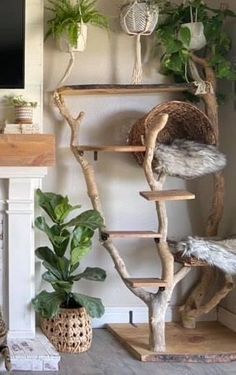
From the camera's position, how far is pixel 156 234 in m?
2.90

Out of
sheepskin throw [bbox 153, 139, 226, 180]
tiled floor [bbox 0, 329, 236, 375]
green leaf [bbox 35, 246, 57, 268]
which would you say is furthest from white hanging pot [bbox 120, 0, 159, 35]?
tiled floor [bbox 0, 329, 236, 375]

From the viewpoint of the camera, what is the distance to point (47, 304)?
2822 mm

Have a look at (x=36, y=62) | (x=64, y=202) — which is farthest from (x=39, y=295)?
(x=36, y=62)

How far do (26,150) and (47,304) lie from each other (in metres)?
0.79

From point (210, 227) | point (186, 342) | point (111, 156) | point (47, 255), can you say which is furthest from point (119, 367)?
point (111, 156)

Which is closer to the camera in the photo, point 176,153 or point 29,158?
point 29,158

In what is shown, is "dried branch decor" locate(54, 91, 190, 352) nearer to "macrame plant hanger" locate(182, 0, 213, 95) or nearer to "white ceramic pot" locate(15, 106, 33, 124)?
"macrame plant hanger" locate(182, 0, 213, 95)

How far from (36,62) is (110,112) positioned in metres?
0.53

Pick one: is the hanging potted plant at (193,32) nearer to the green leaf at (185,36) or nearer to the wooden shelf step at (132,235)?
the green leaf at (185,36)

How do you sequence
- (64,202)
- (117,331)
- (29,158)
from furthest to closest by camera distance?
(117,331) → (64,202) → (29,158)

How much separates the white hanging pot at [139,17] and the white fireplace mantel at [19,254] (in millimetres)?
1012

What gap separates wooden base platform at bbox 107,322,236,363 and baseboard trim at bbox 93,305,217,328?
5cm

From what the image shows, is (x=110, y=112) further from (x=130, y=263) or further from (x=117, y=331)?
(x=117, y=331)

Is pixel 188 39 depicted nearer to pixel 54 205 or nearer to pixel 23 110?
pixel 23 110
